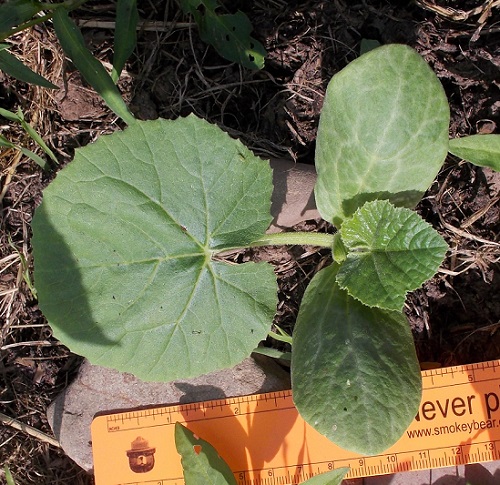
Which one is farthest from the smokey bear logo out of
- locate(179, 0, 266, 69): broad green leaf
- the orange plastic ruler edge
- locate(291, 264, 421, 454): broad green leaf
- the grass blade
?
locate(179, 0, 266, 69): broad green leaf

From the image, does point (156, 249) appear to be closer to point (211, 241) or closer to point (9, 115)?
point (211, 241)

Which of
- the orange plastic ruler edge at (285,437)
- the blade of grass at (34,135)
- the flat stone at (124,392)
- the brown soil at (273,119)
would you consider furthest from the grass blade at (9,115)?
the orange plastic ruler edge at (285,437)

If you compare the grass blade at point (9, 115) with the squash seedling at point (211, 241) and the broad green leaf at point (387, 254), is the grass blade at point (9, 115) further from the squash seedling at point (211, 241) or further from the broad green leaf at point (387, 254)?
the broad green leaf at point (387, 254)

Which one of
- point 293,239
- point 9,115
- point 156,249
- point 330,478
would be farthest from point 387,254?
point 9,115

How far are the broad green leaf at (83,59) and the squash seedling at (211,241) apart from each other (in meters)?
0.29

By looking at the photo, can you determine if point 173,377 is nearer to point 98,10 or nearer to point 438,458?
point 438,458

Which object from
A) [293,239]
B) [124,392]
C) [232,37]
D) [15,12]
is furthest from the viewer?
[124,392]

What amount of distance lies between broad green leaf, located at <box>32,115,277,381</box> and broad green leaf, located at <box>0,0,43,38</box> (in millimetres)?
521

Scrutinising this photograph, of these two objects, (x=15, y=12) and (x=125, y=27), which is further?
(x=125, y=27)

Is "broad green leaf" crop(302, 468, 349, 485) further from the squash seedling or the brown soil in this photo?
the brown soil

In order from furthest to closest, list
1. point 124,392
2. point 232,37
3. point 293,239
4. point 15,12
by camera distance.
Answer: point 124,392 → point 232,37 → point 293,239 → point 15,12

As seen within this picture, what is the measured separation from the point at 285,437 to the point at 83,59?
1.82 metres

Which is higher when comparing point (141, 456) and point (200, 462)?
point (200, 462)

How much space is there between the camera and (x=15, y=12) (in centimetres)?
235
